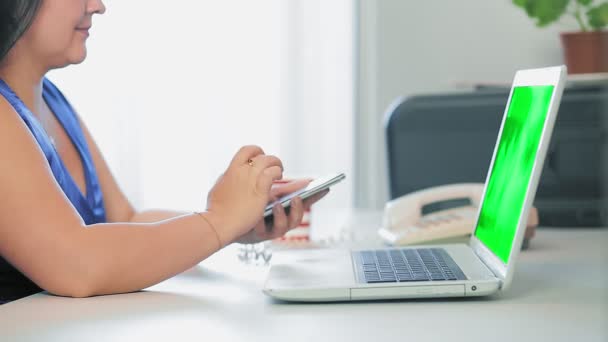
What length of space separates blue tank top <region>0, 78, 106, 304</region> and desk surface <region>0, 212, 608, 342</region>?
0.67 feet

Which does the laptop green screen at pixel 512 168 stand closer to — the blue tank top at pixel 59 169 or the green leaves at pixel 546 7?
the blue tank top at pixel 59 169

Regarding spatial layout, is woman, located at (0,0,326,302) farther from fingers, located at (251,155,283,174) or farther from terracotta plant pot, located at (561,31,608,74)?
terracotta plant pot, located at (561,31,608,74)

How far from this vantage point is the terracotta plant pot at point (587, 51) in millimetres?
2266

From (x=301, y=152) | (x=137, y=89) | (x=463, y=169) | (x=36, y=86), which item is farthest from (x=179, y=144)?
(x=36, y=86)

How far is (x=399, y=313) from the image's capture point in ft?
2.91

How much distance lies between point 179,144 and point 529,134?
80.8 inches

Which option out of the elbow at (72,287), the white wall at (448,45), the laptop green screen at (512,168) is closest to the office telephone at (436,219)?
the laptop green screen at (512,168)

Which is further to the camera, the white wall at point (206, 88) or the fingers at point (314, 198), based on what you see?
the white wall at point (206, 88)

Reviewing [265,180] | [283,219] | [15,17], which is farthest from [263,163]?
[15,17]

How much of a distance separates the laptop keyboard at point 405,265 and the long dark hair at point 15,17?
0.52m

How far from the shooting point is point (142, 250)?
1.02 m

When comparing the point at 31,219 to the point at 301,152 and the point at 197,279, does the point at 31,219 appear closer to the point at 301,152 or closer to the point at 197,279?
the point at 197,279

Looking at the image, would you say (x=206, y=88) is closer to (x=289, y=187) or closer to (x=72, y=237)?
(x=289, y=187)

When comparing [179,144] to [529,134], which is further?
[179,144]
